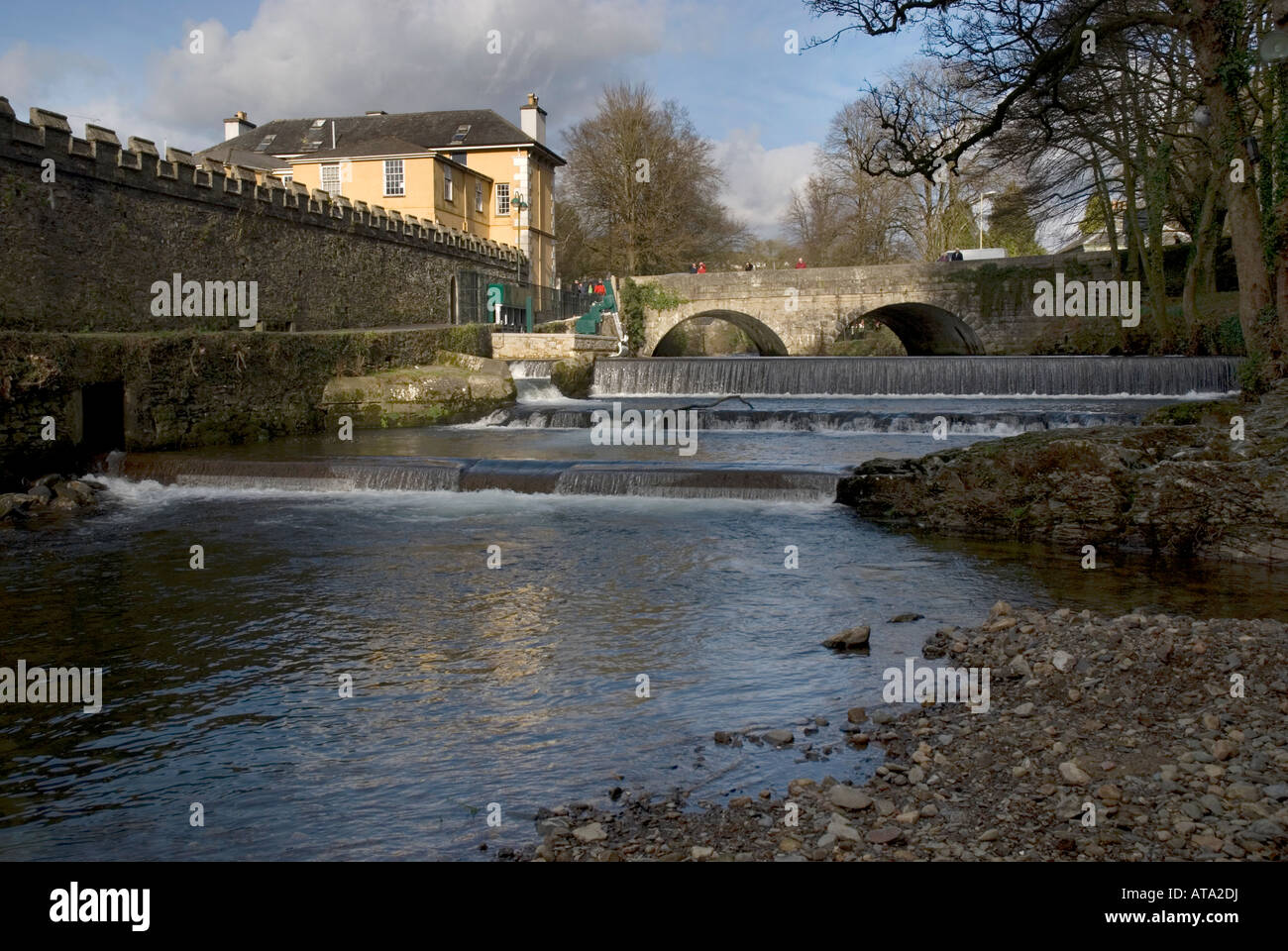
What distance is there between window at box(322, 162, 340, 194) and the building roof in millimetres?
1325

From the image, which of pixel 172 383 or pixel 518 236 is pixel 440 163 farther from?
pixel 172 383

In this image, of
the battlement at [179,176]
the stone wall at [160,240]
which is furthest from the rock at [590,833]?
the battlement at [179,176]

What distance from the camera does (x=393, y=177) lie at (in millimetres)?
46906

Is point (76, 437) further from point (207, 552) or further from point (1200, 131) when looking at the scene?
point (1200, 131)

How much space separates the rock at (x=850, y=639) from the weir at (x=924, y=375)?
19630 mm

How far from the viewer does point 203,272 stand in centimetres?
2523

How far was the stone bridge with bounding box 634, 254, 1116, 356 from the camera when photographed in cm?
3716

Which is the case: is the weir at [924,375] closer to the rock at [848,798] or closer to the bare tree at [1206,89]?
the bare tree at [1206,89]

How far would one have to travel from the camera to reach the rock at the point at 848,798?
174 inches

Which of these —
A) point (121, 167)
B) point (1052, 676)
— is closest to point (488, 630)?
point (1052, 676)

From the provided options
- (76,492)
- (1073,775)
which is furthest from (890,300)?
(1073,775)

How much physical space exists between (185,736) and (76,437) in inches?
501

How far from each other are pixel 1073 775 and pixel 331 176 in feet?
160

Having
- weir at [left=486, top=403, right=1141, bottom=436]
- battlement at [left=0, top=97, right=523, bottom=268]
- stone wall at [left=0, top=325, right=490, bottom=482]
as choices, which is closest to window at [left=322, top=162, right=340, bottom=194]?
battlement at [left=0, top=97, right=523, bottom=268]
